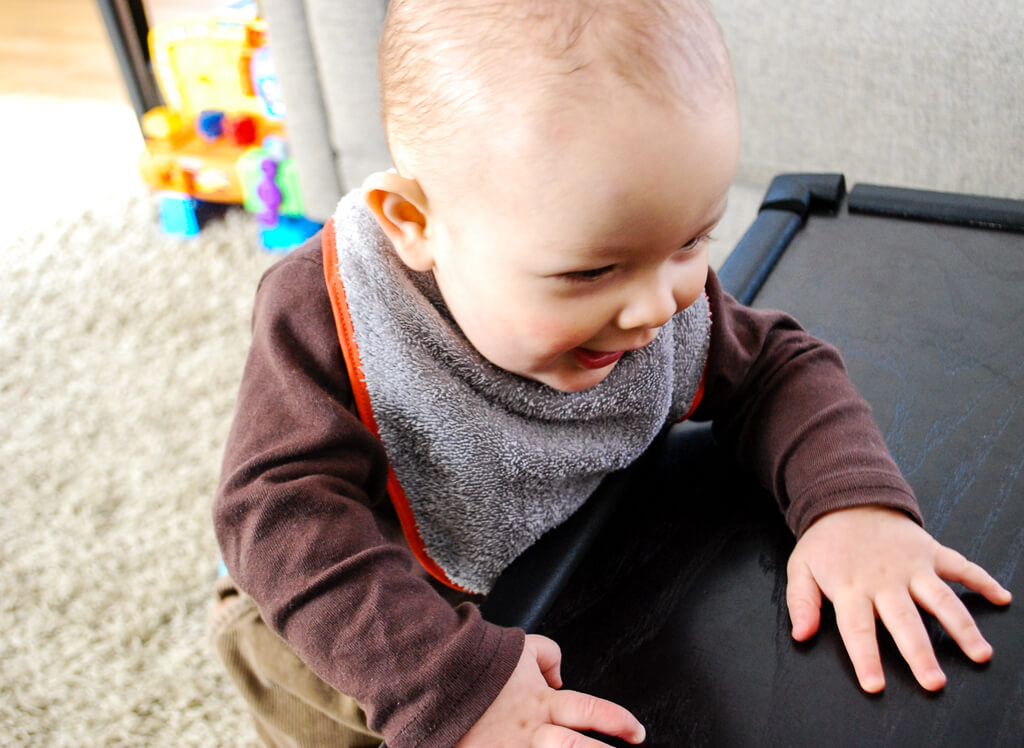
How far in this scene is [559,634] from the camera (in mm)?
566

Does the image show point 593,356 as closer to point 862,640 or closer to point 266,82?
point 862,640

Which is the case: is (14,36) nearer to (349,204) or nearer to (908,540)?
(349,204)

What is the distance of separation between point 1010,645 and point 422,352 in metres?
0.40

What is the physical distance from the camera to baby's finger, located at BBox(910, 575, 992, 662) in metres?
0.51

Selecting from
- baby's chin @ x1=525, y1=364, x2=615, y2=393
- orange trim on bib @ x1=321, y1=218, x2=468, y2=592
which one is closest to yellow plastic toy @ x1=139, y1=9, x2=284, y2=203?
orange trim on bib @ x1=321, y1=218, x2=468, y2=592

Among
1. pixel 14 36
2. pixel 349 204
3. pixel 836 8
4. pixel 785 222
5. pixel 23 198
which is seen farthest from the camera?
pixel 14 36

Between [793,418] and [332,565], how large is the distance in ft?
1.13

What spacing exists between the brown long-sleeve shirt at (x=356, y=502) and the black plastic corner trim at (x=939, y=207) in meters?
0.35

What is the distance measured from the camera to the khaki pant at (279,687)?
0.63m

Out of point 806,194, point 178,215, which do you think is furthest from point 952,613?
point 178,215

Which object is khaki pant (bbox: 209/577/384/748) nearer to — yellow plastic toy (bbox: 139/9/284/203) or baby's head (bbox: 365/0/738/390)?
baby's head (bbox: 365/0/738/390)

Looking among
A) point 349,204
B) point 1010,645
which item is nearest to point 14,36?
point 349,204

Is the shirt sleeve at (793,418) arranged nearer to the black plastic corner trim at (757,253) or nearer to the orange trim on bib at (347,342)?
the black plastic corner trim at (757,253)

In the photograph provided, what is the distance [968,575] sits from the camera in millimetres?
541
